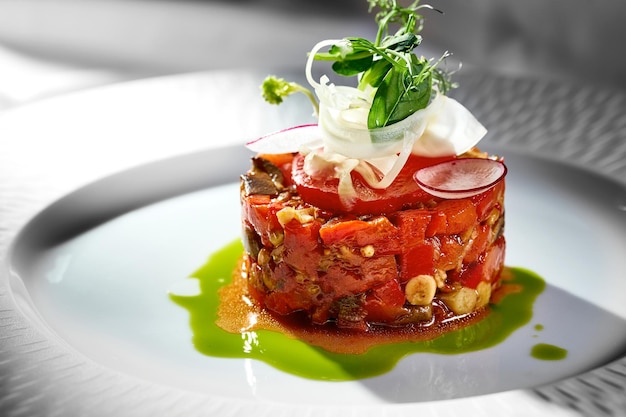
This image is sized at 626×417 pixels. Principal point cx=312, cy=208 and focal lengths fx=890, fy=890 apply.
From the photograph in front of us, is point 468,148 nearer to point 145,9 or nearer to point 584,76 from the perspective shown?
point 584,76

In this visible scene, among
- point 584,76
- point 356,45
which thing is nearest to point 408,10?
point 356,45

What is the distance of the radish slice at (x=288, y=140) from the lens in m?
3.86

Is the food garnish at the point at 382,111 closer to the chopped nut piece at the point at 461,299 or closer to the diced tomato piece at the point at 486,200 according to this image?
the diced tomato piece at the point at 486,200

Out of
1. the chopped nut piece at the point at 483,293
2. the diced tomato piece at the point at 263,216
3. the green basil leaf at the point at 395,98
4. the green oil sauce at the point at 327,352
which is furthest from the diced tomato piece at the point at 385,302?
the green basil leaf at the point at 395,98

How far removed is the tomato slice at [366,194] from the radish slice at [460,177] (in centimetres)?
6

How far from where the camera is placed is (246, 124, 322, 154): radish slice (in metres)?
3.86

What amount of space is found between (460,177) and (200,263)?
143 cm

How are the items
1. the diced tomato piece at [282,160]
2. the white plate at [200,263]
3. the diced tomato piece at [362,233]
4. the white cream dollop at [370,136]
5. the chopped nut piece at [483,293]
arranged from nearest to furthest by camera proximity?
the white plate at [200,263], the diced tomato piece at [362,233], the white cream dollop at [370,136], the chopped nut piece at [483,293], the diced tomato piece at [282,160]

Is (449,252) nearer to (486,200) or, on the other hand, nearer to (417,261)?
(417,261)

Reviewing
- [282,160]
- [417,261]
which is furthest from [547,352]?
[282,160]

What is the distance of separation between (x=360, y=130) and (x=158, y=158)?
1921mm

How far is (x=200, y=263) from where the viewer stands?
441cm

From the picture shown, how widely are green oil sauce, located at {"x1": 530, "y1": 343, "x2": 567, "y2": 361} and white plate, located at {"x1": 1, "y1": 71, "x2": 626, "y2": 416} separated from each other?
3 centimetres

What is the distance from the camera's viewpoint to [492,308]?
3.92 m
